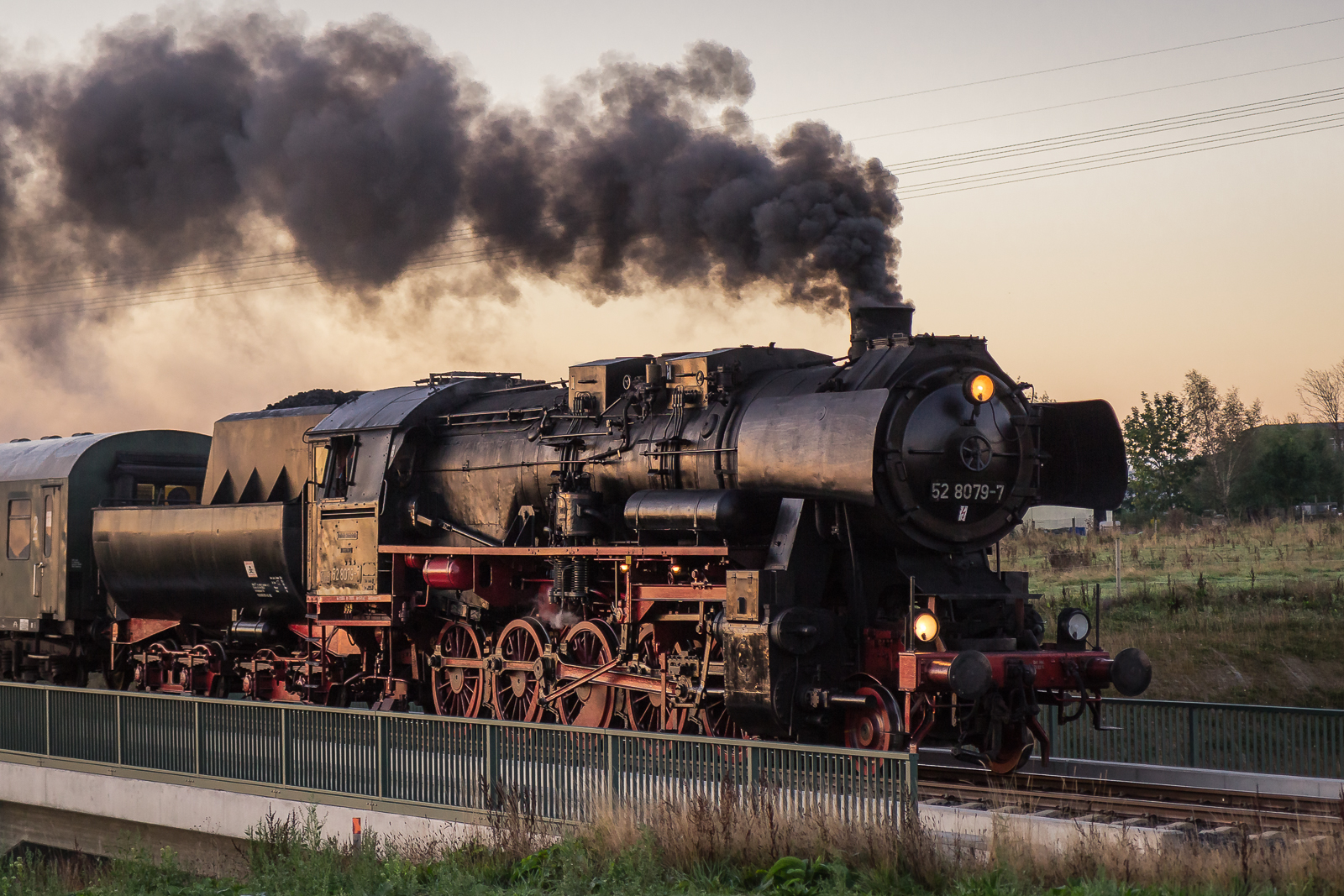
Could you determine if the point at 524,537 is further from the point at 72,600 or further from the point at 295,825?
the point at 72,600

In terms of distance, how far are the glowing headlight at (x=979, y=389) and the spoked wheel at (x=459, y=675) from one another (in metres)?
5.91

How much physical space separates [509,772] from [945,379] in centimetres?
506

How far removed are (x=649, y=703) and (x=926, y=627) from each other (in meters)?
3.07

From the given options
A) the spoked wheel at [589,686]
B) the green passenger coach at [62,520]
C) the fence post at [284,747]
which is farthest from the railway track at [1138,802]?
Result: the green passenger coach at [62,520]

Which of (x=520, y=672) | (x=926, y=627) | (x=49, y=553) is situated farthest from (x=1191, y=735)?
(x=49, y=553)

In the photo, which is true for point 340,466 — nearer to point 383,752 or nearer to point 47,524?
point 383,752

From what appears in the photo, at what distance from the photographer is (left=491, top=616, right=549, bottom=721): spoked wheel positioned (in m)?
14.1

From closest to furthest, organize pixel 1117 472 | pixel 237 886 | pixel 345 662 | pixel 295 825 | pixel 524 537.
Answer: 1. pixel 237 886
2. pixel 295 825
3. pixel 1117 472
4. pixel 524 537
5. pixel 345 662

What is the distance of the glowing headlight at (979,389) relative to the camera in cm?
1239

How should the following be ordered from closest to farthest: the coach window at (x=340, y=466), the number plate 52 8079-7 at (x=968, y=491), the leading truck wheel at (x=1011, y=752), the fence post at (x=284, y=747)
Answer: the leading truck wheel at (x=1011, y=752), the number plate 52 8079-7 at (x=968, y=491), the fence post at (x=284, y=747), the coach window at (x=340, y=466)

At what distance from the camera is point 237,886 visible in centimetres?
1039

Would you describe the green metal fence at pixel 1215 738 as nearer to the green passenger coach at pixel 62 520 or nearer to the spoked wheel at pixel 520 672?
the spoked wheel at pixel 520 672

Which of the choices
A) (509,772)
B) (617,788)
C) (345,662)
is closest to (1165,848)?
(617,788)

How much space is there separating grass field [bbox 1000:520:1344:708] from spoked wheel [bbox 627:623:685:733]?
9677mm
